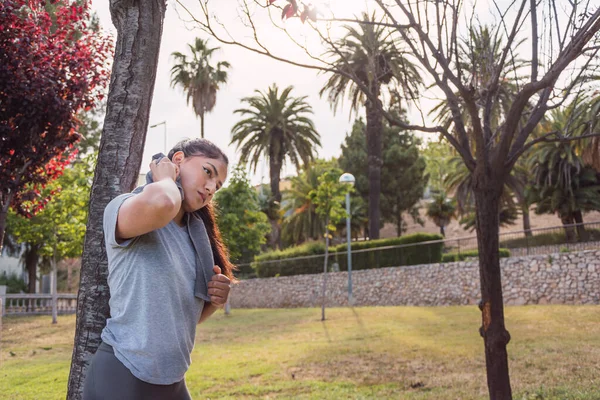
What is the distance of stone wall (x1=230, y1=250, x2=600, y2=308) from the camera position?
66.5ft

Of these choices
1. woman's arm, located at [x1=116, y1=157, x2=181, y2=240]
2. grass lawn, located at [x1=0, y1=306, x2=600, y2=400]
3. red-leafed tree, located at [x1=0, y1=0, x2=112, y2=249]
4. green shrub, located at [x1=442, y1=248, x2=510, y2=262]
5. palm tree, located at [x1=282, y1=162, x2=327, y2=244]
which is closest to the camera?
woman's arm, located at [x1=116, y1=157, x2=181, y2=240]

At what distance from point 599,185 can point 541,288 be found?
12.5 metres

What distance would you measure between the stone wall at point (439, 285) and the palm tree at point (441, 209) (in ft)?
66.8

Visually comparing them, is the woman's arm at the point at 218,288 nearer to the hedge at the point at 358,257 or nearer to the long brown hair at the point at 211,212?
the long brown hair at the point at 211,212

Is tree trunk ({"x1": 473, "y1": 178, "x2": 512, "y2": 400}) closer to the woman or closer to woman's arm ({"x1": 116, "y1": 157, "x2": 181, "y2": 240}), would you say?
the woman

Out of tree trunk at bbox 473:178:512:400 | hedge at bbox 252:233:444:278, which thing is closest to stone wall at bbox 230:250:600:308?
hedge at bbox 252:233:444:278

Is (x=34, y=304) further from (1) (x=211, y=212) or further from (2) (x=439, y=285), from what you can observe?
(1) (x=211, y=212)

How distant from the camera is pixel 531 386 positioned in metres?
7.34

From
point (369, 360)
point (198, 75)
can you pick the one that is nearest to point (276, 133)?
point (198, 75)

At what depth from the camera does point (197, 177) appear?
210cm

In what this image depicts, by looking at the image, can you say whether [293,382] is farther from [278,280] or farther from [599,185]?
[599,185]

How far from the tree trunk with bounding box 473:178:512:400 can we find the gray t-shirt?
4273 millimetres

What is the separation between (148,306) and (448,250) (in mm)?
26461

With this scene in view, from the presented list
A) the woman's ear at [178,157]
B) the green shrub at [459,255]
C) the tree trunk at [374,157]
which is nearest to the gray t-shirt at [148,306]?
the woman's ear at [178,157]
